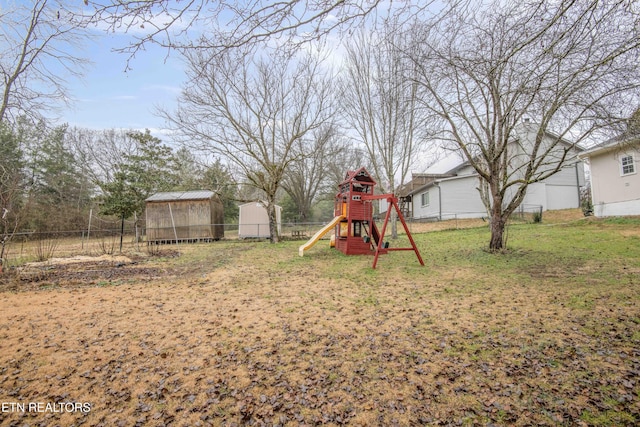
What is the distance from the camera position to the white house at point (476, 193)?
21.5m

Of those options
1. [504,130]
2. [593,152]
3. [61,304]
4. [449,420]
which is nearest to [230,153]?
[61,304]

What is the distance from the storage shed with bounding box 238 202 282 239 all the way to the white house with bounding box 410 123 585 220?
13723 millimetres

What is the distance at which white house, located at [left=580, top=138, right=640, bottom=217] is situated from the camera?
1302cm

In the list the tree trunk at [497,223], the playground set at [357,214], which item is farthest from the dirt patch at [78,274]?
the tree trunk at [497,223]

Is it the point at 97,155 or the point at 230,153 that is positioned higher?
the point at 97,155

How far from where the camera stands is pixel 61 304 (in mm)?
5594

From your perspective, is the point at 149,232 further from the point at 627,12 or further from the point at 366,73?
the point at 627,12

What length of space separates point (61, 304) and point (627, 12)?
31.5 feet

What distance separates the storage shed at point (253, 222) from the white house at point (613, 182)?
61.8ft

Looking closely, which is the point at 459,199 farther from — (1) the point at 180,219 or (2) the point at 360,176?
(1) the point at 180,219

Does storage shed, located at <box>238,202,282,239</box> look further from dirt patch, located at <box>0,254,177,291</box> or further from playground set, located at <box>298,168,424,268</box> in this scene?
playground set, located at <box>298,168,424,268</box>

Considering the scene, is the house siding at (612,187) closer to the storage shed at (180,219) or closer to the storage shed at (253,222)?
the storage shed at (253,222)

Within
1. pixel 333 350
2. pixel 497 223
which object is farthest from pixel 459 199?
pixel 333 350

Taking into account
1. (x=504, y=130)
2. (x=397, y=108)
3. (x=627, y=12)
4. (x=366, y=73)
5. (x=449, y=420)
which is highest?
(x=366, y=73)
